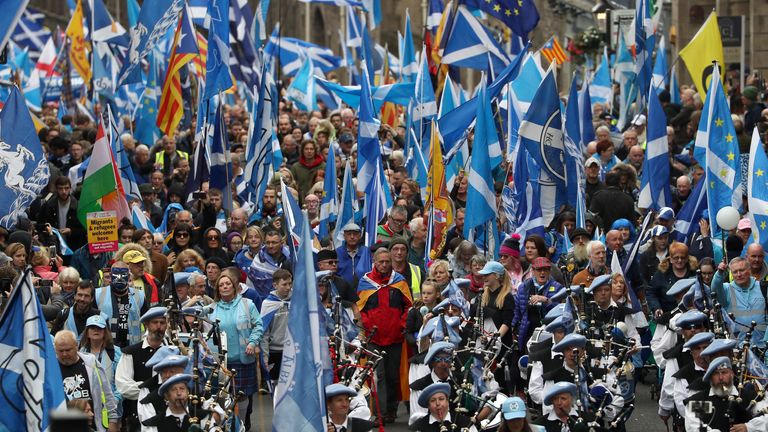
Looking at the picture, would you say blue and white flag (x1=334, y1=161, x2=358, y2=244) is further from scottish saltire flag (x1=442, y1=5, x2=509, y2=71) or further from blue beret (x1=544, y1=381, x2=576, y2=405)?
blue beret (x1=544, y1=381, x2=576, y2=405)

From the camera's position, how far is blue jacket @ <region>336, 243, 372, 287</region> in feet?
54.2

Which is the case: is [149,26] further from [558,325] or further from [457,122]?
[558,325]

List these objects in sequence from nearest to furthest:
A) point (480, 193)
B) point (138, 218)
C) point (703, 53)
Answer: point (480, 193) < point (138, 218) < point (703, 53)

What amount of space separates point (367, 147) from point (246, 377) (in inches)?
220

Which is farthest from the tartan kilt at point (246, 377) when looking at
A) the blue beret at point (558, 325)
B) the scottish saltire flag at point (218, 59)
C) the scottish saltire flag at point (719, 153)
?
the scottish saltire flag at point (218, 59)

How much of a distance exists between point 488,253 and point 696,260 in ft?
6.72

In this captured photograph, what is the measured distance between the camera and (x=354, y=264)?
16.7 meters

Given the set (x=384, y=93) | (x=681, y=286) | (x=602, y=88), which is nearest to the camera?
(x=681, y=286)

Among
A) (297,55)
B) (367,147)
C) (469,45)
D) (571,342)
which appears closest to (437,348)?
(571,342)

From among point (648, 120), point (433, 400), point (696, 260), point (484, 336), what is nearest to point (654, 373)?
point (696, 260)

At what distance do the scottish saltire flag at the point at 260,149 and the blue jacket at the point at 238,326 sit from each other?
222 inches

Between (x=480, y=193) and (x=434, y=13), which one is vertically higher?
(x=434, y=13)

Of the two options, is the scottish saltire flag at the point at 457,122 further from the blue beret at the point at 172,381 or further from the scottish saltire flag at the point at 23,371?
the scottish saltire flag at the point at 23,371

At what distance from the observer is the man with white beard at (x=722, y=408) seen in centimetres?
1212
